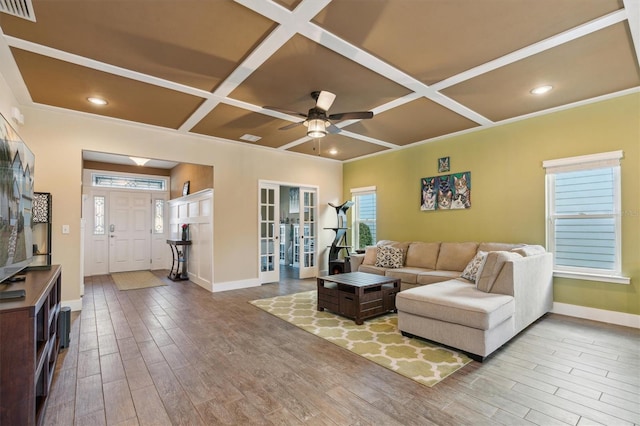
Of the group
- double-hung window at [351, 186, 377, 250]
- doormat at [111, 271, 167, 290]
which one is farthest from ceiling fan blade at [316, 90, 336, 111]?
doormat at [111, 271, 167, 290]

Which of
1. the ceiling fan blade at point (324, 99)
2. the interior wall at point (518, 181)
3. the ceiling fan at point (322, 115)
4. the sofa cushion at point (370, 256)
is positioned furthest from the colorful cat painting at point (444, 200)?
the ceiling fan blade at point (324, 99)

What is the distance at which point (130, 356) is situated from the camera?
2.86 m

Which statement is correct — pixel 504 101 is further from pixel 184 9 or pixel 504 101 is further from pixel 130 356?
pixel 130 356

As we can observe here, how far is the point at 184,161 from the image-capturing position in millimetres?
5297

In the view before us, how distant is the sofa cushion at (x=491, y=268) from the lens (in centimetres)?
319

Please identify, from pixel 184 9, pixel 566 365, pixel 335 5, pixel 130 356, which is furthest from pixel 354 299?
pixel 184 9

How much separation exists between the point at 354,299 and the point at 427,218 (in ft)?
8.86

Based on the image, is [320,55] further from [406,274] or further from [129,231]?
[129,231]

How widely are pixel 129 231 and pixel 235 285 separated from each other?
413 cm

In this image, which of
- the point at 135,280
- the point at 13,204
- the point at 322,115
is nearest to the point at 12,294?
the point at 13,204

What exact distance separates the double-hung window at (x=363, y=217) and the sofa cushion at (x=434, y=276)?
221 centimetres

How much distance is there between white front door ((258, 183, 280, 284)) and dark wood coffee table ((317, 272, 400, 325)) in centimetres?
231

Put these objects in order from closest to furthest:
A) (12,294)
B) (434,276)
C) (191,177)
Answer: (12,294)
(434,276)
(191,177)

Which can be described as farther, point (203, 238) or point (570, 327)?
point (203, 238)
